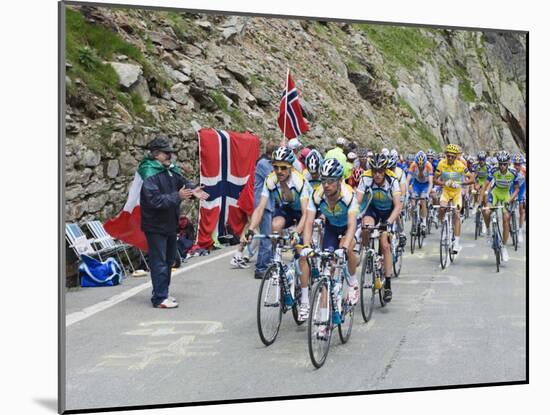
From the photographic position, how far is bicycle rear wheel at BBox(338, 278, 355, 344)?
8.48 m

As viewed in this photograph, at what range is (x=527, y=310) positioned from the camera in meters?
9.82

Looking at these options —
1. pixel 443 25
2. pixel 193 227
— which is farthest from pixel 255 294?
pixel 443 25

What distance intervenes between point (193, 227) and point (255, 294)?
1.37m

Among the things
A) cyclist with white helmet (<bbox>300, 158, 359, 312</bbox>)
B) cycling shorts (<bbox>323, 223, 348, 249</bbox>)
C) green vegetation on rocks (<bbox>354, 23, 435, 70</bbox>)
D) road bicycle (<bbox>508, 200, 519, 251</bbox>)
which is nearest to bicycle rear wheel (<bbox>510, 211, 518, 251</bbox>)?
road bicycle (<bbox>508, 200, 519, 251</bbox>)

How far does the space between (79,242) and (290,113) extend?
2.72 meters

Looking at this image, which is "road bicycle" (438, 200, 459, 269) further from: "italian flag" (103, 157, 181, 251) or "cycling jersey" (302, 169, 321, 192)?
"italian flag" (103, 157, 181, 251)

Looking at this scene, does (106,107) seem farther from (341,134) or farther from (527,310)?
(527,310)

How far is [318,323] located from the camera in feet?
25.5

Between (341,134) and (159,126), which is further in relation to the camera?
(341,134)

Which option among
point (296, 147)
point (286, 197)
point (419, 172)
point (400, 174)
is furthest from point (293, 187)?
point (419, 172)

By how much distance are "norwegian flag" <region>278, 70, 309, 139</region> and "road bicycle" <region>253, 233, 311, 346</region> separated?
150 cm

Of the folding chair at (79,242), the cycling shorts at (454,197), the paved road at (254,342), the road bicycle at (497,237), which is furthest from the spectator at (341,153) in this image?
the folding chair at (79,242)

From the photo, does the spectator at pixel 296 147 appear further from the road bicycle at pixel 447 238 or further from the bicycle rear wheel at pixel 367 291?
the road bicycle at pixel 447 238

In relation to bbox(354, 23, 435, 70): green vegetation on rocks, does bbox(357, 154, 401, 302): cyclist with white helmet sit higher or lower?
lower
